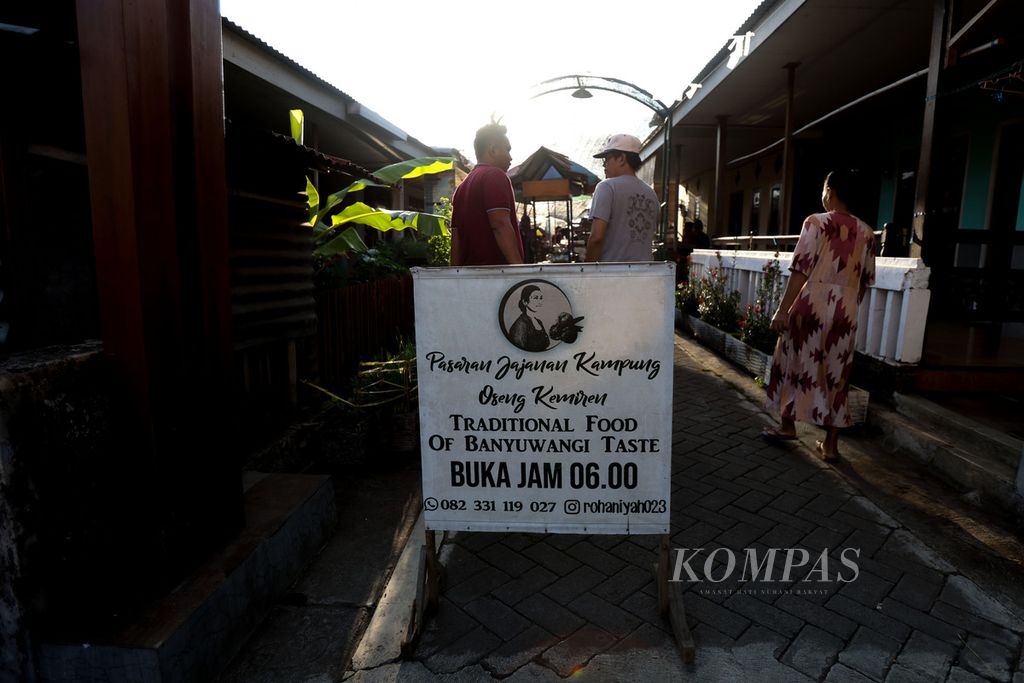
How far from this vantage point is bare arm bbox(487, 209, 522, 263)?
375 centimetres

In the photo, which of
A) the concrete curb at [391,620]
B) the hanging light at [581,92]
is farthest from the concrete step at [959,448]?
the hanging light at [581,92]

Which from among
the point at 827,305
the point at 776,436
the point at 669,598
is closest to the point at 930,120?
the point at 827,305

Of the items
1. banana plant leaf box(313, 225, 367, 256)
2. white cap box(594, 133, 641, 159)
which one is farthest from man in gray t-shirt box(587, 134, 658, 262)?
banana plant leaf box(313, 225, 367, 256)

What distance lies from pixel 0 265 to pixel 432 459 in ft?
6.16

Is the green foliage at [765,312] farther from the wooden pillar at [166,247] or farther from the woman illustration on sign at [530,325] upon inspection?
the wooden pillar at [166,247]

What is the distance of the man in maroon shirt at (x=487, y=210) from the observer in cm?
377

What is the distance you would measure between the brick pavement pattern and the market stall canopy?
12095 millimetres

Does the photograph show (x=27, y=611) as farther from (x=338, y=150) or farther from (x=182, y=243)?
(x=338, y=150)

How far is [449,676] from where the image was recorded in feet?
7.20

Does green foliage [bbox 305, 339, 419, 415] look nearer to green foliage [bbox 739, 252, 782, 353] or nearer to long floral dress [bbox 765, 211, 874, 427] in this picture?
long floral dress [bbox 765, 211, 874, 427]

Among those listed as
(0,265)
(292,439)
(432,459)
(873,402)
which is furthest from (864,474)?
(0,265)

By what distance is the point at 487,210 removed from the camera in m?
3.81

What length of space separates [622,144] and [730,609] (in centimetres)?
296

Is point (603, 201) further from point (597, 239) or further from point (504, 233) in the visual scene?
point (504, 233)
